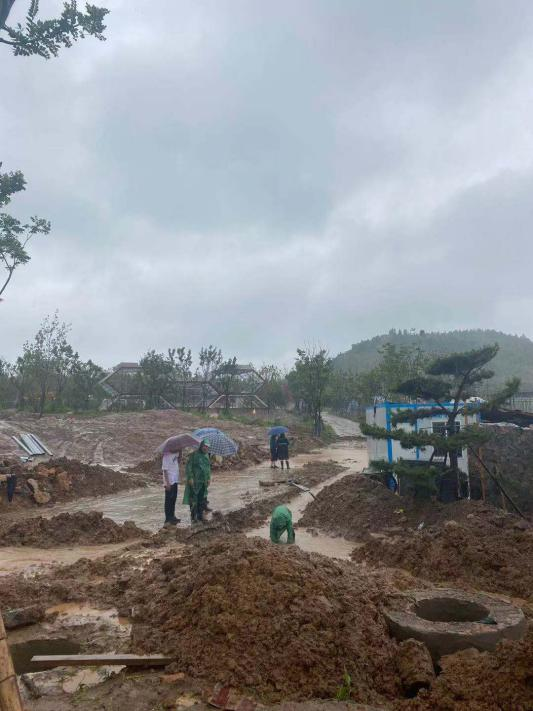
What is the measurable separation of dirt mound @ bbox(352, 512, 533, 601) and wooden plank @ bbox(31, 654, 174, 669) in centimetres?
406

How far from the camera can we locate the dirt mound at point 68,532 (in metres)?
9.84

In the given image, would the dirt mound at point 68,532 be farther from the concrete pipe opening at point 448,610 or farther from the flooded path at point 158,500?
the concrete pipe opening at point 448,610

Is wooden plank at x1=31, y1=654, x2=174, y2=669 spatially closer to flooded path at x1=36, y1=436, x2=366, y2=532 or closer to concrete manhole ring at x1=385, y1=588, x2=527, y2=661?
concrete manhole ring at x1=385, y1=588, x2=527, y2=661

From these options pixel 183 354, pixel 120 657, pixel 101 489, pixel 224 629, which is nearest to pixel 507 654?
pixel 224 629

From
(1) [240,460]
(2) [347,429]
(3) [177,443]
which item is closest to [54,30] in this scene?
(3) [177,443]

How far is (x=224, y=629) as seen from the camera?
4469 millimetres

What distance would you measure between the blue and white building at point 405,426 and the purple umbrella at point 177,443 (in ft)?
13.2

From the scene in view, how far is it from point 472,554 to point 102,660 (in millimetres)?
4857

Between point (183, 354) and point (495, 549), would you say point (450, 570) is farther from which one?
point (183, 354)

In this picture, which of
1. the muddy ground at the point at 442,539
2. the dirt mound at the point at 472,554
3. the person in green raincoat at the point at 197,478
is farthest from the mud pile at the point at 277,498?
the dirt mound at the point at 472,554

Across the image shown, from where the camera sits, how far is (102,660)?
458 centimetres

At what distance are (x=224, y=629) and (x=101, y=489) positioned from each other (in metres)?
12.8

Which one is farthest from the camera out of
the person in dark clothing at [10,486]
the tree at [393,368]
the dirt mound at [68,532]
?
the tree at [393,368]

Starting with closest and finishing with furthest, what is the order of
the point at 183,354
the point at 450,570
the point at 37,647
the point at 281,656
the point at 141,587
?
the point at 281,656 → the point at 37,647 → the point at 141,587 → the point at 450,570 → the point at 183,354
